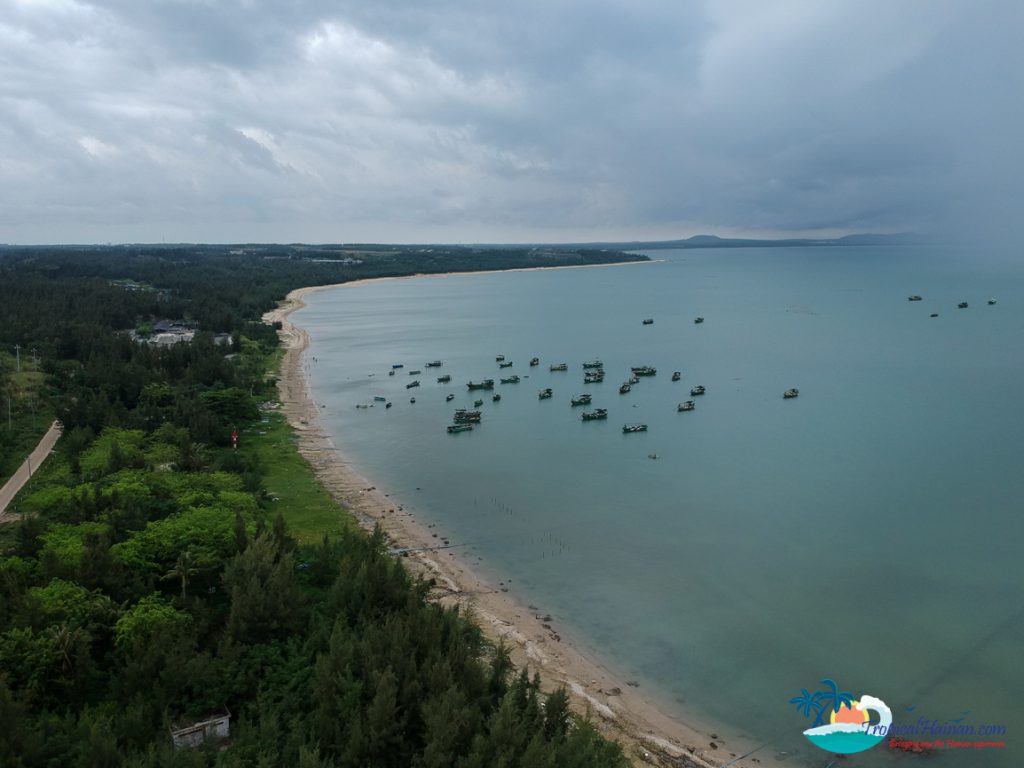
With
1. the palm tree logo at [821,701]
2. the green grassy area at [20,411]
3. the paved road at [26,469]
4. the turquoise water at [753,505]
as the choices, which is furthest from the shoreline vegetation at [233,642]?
the palm tree logo at [821,701]

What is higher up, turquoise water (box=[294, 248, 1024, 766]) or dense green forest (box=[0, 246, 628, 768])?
dense green forest (box=[0, 246, 628, 768])

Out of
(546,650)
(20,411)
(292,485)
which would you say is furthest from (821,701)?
(20,411)

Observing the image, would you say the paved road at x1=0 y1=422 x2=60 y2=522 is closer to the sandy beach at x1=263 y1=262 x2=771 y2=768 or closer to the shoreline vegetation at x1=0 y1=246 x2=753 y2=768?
the shoreline vegetation at x1=0 y1=246 x2=753 y2=768

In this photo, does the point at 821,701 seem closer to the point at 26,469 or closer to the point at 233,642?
the point at 233,642

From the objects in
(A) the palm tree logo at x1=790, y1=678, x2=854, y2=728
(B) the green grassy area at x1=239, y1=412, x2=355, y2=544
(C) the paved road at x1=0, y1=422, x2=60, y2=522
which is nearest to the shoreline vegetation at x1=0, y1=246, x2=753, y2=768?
(B) the green grassy area at x1=239, y1=412, x2=355, y2=544

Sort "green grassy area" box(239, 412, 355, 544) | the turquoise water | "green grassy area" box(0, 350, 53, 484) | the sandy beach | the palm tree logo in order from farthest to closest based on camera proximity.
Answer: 1. "green grassy area" box(0, 350, 53, 484)
2. "green grassy area" box(239, 412, 355, 544)
3. the turquoise water
4. the palm tree logo
5. the sandy beach

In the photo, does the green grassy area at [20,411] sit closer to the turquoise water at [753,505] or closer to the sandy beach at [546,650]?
the sandy beach at [546,650]
